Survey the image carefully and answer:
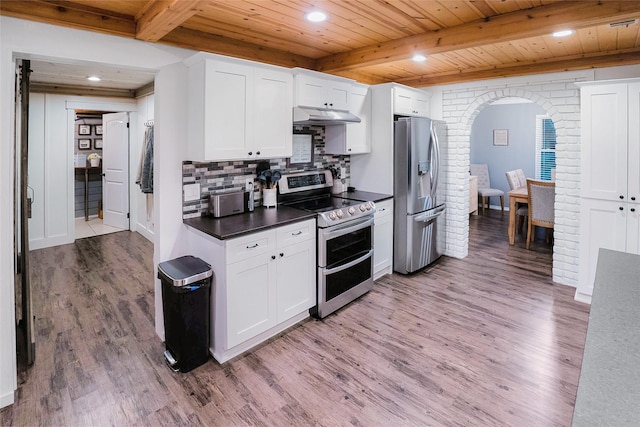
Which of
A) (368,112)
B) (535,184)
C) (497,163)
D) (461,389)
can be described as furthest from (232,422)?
(497,163)

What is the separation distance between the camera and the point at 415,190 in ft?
13.3

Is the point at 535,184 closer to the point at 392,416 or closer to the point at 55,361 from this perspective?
the point at 392,416

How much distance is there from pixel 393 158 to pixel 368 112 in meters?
0.60

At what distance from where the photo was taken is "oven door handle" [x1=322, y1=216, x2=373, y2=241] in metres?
3.09

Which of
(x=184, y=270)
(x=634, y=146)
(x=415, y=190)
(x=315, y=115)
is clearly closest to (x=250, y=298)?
(x=184, y=270)

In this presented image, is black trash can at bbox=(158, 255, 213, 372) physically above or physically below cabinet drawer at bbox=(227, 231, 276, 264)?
below

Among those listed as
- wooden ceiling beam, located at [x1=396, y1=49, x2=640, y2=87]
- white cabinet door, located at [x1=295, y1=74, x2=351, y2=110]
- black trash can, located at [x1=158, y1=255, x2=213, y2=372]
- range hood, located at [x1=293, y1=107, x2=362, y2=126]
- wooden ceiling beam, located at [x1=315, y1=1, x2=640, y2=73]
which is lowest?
black trash can, located at [x1=158, y1=255, x2=213, y2=372]

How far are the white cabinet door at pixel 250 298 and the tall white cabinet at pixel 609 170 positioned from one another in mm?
3029

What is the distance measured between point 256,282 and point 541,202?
4.19 meters

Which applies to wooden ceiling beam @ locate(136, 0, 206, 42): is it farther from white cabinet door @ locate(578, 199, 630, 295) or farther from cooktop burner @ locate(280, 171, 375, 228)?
white cabinet door @ locate(578, 199, 630, 295)

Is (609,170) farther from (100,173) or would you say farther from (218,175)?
(100,173)

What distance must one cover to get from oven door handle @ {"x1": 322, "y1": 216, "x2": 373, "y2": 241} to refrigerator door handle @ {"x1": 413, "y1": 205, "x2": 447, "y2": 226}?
811 millimetres

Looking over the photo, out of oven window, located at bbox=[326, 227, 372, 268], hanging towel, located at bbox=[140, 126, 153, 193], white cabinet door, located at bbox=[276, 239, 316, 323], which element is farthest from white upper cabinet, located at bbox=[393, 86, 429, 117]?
hanging towel, located at bbox=[140, 126, 153, 193]

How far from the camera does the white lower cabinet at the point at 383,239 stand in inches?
154
